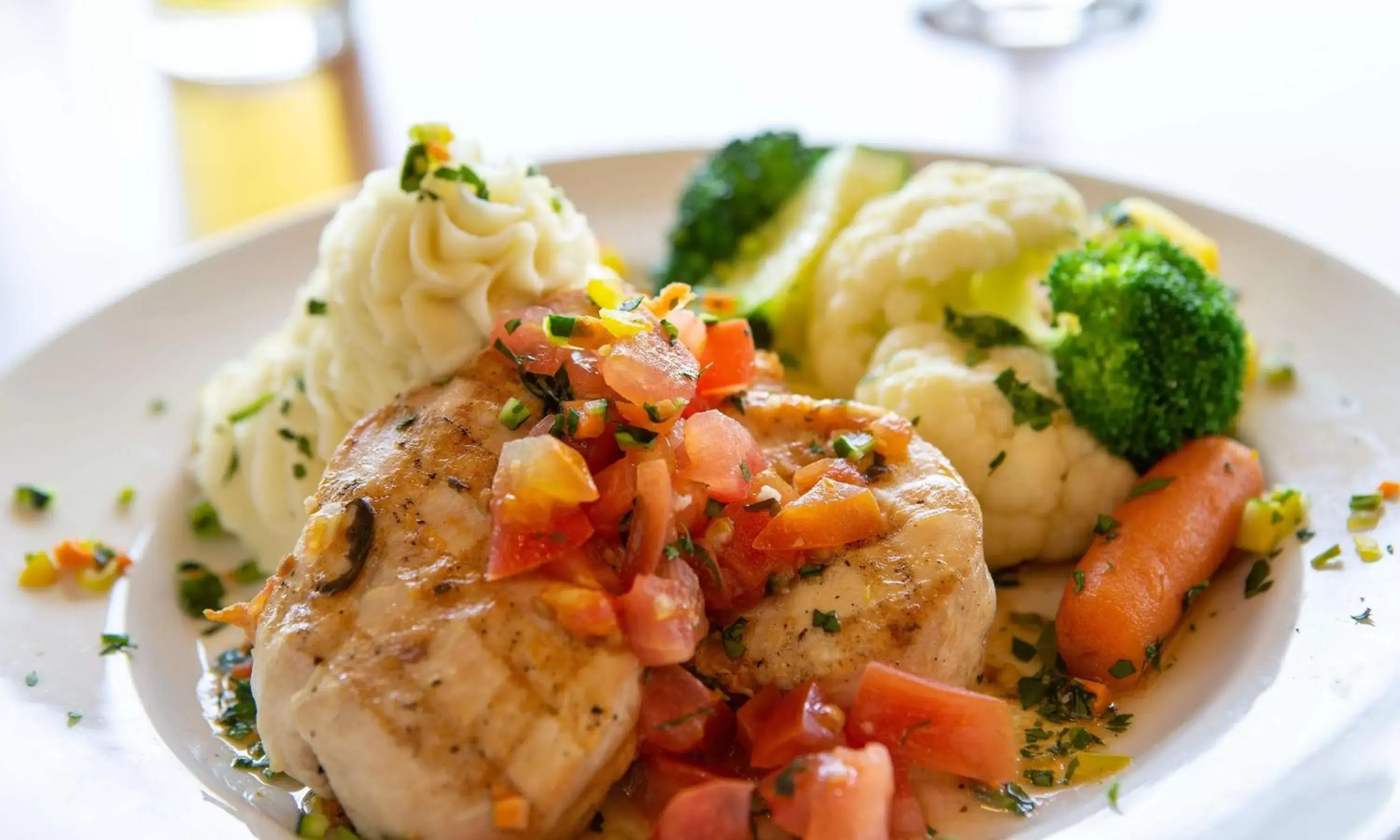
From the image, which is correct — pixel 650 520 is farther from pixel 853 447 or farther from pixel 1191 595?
pixel 1191 595

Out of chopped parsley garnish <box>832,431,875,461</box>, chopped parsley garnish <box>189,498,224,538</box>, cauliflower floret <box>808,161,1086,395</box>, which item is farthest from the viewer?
cauliflower floret <box>808,161,1086,395</box>

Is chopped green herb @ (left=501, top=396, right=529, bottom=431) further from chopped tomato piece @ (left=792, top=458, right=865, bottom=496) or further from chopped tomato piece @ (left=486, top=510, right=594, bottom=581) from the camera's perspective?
chopped tomato piece @ (left=792, top=458, right=865, bottom=496)

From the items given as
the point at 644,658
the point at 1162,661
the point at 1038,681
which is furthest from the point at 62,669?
the point at 1162,661

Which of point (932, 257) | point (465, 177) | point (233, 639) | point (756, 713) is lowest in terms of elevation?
point (233, 639)

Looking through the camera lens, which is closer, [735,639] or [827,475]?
[735,639]

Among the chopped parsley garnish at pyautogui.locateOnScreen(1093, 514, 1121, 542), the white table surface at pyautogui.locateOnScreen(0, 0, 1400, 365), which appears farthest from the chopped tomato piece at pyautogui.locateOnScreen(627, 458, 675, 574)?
the white table surface at pyautogui.locateOnScreen(0, 0, 1400, 365)

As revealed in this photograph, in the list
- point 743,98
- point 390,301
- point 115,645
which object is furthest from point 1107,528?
point 743,98

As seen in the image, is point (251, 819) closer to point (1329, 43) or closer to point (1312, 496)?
point (1312, 496)
